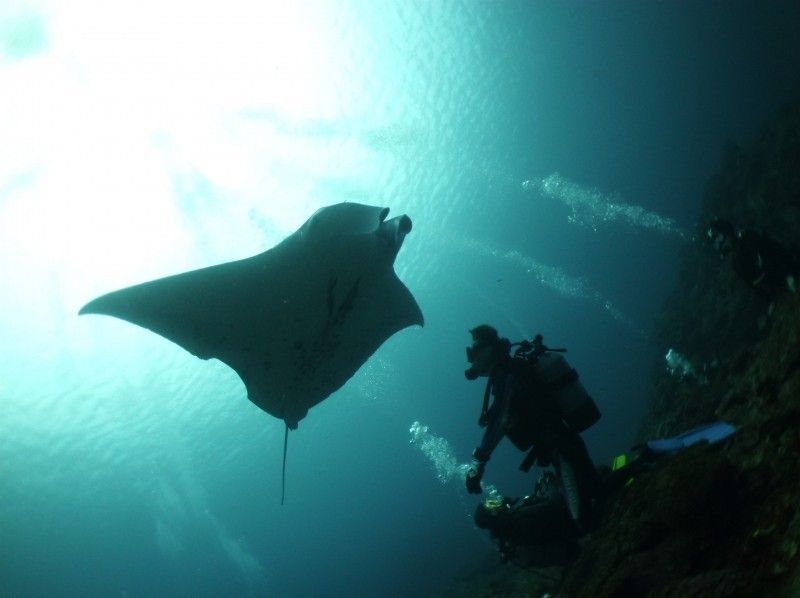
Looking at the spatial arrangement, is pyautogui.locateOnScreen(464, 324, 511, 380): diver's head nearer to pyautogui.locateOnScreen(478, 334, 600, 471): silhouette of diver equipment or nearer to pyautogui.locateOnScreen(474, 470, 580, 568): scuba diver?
pyautogui.locateOnScreen(478, 334, 600, 471): silhouette of diver equipment

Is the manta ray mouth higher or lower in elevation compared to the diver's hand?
higher

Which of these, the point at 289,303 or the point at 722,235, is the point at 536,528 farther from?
the point at 722,235

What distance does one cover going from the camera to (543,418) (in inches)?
158

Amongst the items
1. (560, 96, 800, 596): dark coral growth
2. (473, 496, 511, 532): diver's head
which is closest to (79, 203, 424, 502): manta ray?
(473, 496, 511, 532): diver's head

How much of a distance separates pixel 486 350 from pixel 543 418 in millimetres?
793

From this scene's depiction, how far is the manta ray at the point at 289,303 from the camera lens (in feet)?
14.2

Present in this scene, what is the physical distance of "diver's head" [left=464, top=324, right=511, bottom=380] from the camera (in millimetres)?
4250

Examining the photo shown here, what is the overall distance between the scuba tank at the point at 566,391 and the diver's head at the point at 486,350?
310 mm

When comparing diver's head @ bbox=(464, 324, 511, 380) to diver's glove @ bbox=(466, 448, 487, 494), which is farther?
diver's head @ bbox=(464, 324, 511, 380)

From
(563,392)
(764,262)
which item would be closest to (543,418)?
(563,392)

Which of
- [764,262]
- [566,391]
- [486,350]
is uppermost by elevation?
[764,262]

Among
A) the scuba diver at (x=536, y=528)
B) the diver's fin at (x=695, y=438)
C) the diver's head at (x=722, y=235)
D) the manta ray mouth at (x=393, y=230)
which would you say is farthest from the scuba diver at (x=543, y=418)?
the diver's head at (x=722, y=235)

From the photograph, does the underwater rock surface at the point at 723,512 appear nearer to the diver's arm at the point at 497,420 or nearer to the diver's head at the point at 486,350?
the diver's arm at the point at 497,420

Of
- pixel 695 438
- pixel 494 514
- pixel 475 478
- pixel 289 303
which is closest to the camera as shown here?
pixel 695 438
